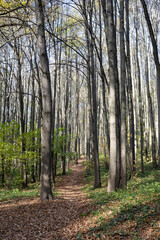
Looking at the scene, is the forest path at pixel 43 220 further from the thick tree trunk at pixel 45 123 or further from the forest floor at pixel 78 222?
the thick tree trunk at pixel 45 123

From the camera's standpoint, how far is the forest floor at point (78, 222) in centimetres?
349

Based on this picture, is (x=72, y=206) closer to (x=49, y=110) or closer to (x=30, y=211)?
(x=30, y=211)

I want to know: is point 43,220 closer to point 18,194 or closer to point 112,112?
point 112,112

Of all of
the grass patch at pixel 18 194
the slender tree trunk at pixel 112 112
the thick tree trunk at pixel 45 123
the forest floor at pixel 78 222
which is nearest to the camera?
the forest floor at pixel 78 222

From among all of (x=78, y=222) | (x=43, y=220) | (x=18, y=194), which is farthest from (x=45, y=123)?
(x=18, y=194)

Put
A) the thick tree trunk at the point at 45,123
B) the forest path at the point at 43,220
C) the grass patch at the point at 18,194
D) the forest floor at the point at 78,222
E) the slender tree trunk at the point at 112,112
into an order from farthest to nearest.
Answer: the grass patch at the point at 18,194 → the slender tree trunk at the point at 112,112 → the thick tree trunk at the point at 45,123 → the forest path at the point at 43,220 → the forest floor at the point at 78,222

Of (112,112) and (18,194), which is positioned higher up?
(112,112)

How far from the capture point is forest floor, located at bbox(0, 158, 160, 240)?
3.49 metres

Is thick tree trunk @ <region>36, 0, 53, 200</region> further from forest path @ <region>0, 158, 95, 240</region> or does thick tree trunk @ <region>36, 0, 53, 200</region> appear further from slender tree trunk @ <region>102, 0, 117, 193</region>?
slender tree trunk @ <region>102, 0, 117, 193</region>

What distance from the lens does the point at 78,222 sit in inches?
183

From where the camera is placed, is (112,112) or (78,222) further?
(112,112)

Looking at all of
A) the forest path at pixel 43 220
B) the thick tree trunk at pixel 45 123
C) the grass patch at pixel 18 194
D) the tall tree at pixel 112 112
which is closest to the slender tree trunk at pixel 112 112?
the tall tree at pixel 112 112

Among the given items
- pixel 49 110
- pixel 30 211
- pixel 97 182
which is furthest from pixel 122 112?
pixel 30 211

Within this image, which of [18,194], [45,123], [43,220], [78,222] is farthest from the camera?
[18,194]
